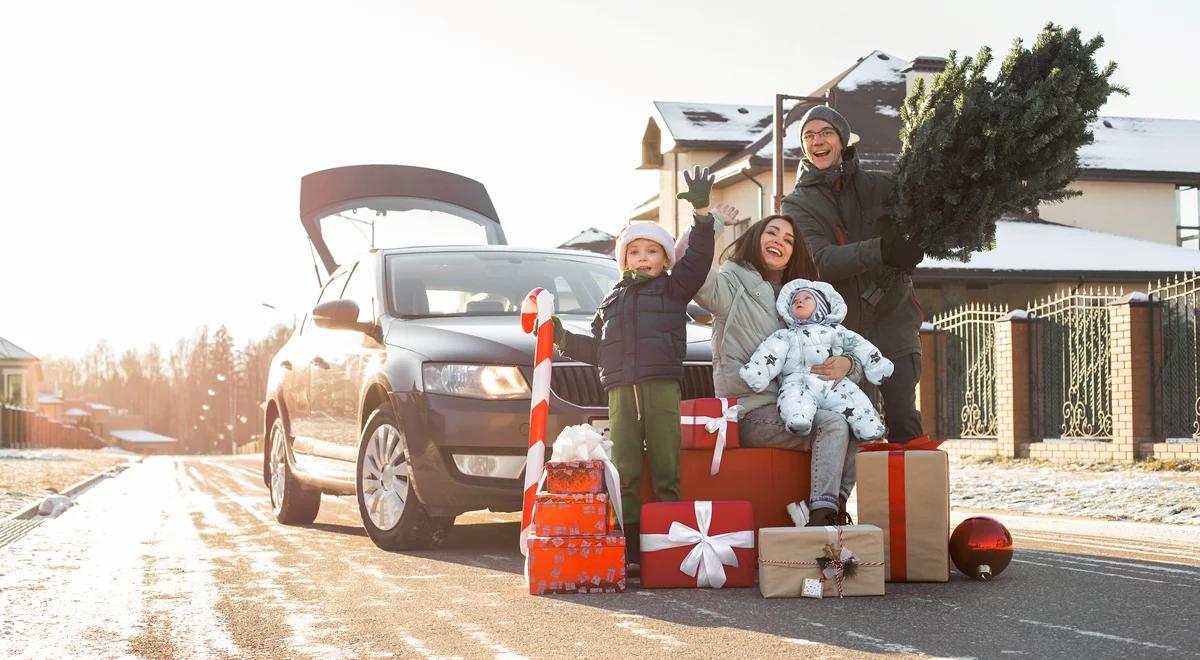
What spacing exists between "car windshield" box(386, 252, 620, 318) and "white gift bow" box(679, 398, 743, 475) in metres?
2.28

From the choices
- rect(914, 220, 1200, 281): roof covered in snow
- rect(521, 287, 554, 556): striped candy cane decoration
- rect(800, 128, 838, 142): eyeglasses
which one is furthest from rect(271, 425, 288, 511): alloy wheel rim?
rect(914, 220, 1200, 281): roof covered in snow

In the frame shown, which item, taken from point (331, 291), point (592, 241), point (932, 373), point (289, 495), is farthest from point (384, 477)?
point (592, 241)

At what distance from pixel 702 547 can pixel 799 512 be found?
23.3 inches

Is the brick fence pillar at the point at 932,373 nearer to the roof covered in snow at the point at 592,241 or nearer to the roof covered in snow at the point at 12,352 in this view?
the roof covered in snow at the point at 592,241

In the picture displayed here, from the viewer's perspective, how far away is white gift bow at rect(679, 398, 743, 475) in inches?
264

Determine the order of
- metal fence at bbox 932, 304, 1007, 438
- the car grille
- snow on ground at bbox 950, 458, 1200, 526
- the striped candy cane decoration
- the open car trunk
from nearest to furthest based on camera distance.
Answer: the striped candy cane decoration → the car grille → snow on ground at bbox 950, 458, 1200, 526 → the open car trunk → metal fence at bbox 932, 304, 1007, 438

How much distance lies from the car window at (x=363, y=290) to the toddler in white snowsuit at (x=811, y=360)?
3100 mm

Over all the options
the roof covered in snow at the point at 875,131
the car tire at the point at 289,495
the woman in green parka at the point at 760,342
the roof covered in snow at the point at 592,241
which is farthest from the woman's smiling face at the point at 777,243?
the roof covered in snow at the point at 592,241

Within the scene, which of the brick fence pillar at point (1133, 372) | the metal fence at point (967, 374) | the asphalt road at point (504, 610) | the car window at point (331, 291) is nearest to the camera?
the asphalt road at point (504, 610)

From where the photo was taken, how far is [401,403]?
8.02 meters

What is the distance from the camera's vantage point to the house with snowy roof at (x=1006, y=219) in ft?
103

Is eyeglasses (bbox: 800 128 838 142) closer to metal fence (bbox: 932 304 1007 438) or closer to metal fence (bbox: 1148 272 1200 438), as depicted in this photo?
metal fence (bbox: 1148 272 1200 438)

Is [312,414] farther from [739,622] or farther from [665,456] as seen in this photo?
[739,622]

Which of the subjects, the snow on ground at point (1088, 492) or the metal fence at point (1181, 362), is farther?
the metal fence at point (1181, 362)
